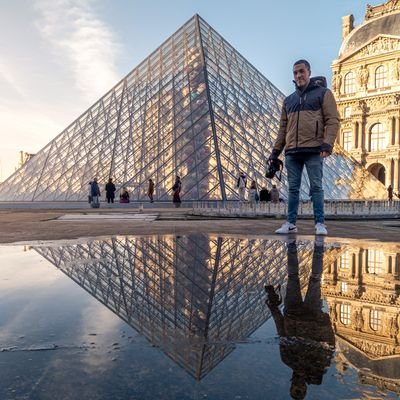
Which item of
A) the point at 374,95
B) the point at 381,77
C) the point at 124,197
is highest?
the point at 381,77

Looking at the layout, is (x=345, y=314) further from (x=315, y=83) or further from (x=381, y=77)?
(x=381, y=77)

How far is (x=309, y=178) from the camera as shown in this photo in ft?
16.2

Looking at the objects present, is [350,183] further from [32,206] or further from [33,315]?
Answer: [33,315]

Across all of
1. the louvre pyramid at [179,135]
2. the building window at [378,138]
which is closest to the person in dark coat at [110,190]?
the louvre pyramid at [179,135]

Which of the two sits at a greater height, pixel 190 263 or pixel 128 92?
pixel 128 92

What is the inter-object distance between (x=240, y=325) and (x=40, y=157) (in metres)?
25.7

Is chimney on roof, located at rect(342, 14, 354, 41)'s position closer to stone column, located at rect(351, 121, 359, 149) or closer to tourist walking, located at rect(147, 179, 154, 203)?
stone column, located at rect(351, 121, 359, 149)

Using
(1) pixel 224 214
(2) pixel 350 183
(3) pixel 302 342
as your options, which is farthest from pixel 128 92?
(3) pixel 302 342

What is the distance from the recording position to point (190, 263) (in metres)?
2.80

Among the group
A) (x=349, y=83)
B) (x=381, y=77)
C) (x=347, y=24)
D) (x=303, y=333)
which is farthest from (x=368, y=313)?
(x=347, y=24)

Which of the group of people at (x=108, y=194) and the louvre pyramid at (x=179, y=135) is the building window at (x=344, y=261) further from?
the group of people at (x=108, y=194)

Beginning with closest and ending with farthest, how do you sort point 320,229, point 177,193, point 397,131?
point 320,229
point 177,193
point 397,131

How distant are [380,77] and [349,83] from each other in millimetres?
3443

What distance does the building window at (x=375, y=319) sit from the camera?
4.67ft
